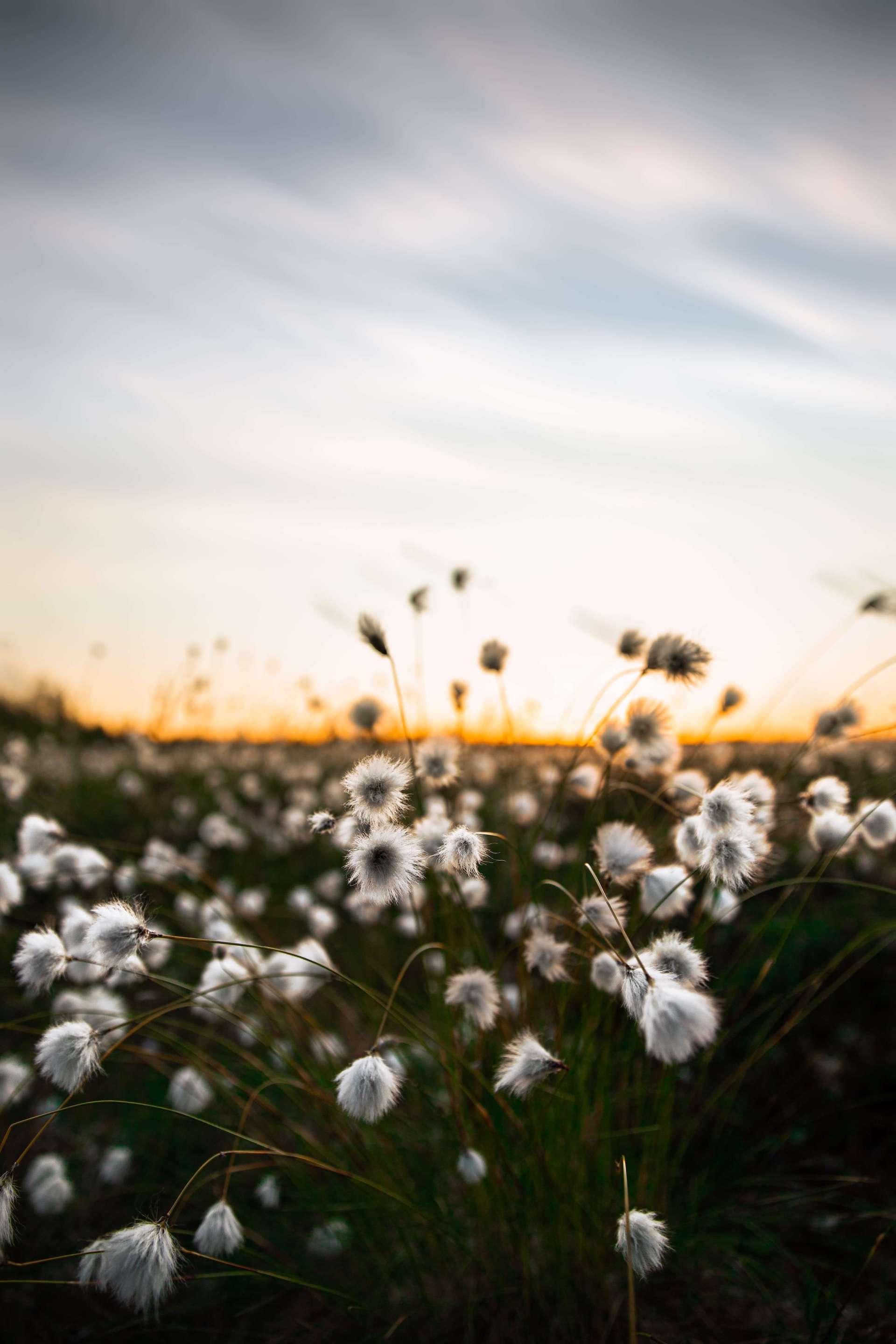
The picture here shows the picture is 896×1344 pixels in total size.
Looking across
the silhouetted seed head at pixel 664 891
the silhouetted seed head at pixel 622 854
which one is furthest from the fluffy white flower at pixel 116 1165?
the silhouetted seed head at pixel 622 854

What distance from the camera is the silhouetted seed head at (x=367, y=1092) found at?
1.43 m

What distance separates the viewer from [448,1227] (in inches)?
84.5

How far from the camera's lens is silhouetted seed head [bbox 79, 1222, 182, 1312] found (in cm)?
136

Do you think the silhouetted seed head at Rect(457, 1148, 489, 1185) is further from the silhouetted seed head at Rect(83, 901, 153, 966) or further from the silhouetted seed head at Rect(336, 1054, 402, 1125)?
the silhouetted seed head at Rect(83, 901, 153, 966)

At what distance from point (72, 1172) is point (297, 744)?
634cm

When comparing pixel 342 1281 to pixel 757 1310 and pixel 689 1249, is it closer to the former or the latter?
pixel 689 1249

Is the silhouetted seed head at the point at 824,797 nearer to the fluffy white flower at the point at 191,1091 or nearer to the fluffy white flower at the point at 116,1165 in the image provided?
the fluffy white flower at the point at 191,1091

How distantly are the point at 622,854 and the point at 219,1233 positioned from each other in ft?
3.61

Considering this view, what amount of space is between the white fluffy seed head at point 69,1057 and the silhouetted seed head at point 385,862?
62cm

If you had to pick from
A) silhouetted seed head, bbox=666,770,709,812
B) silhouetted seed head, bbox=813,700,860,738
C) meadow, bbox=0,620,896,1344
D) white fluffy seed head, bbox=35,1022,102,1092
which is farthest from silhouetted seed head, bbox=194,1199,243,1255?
silhouetted seed head, bbox=813,700,860,738

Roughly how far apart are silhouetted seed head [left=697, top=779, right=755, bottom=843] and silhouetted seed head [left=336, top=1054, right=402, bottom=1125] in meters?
0.70

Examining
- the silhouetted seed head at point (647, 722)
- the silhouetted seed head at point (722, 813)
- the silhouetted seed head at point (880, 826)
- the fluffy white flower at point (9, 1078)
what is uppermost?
the silhouetted seed head at point (722, 813)

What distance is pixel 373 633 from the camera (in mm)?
1983

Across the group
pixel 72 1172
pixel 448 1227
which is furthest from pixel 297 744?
pixel 448 1227
